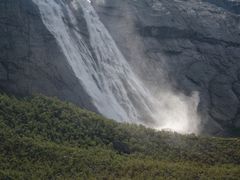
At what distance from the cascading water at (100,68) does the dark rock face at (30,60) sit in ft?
3.95

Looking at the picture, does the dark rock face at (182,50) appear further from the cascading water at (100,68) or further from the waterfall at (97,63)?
the waterfall at (97,63)

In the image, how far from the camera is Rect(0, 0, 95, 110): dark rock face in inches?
2163

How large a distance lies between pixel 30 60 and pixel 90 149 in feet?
45.9

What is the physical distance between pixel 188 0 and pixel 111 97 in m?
27.8

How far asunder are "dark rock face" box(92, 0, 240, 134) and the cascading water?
8.37ft

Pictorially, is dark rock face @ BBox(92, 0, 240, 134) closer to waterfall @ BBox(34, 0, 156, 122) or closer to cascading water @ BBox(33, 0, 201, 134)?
cascading water @ BBox(33, 0, 201, 134)

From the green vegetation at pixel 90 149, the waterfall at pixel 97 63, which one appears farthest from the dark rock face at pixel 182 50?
the green vegetation at pixel 90 149

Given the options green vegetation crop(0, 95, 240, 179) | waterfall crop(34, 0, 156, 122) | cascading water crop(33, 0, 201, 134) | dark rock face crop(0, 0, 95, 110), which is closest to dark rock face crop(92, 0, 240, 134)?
cascading water crop(33, 0, 201, 134)

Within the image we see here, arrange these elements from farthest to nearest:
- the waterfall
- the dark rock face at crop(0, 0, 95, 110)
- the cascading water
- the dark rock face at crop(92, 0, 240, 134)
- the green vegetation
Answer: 1. the dark rock face at crop(92, 0, 240, 134)
2. the cascading water
3. the waterfall
4. the dark rock face at crop(0, 0, 95, 110)
5. the green vegetation

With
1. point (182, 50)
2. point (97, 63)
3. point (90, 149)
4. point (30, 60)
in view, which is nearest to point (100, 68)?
point (97, 63)

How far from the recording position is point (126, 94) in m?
65.4

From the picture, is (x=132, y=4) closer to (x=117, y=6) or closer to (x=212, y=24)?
(x=117, y=6)

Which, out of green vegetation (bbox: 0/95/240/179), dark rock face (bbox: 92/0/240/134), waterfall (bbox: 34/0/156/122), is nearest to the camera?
green vegetation (bbox: 0/95/240/179)

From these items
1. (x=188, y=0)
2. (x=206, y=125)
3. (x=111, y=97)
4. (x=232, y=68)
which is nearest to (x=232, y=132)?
(x=206, y=125)
